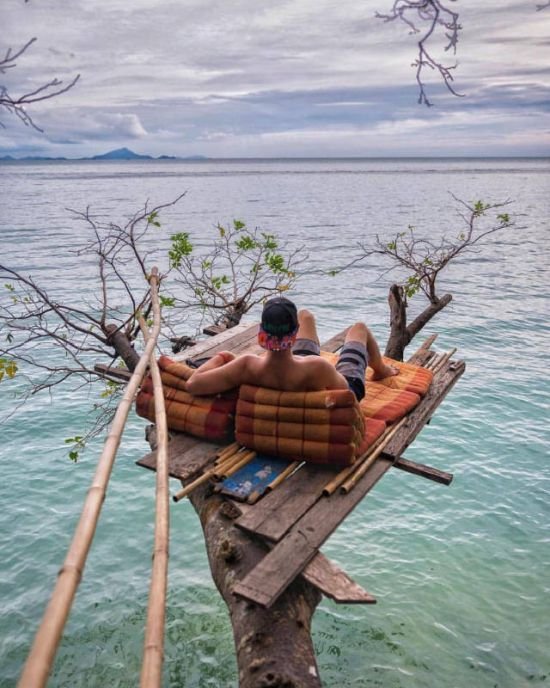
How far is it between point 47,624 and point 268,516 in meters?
2.45

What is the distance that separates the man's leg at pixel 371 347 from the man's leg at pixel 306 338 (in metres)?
0.36

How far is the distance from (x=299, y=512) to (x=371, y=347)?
2.71 m

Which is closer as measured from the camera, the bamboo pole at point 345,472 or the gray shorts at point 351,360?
the bamboo pole at point 345,472

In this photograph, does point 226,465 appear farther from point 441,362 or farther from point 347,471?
point 441,362

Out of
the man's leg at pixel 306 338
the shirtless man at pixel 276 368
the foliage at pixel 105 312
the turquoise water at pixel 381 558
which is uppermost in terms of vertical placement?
the shirtless man at pixel 276 368

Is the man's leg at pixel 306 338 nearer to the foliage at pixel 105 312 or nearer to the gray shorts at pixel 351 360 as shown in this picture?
the gray shorts at pixel 351 360

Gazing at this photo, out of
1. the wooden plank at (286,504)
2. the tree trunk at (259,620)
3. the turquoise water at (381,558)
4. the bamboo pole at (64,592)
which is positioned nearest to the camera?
the bamboo pole at (64,592)

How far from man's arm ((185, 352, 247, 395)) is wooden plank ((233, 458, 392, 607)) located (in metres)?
1.35

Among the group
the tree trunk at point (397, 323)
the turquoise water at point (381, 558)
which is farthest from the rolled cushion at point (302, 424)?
the tree trunk at point (397, 323)

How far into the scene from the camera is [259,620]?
3453mm

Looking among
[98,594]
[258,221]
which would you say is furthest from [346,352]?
[258,221]

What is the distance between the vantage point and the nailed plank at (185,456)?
186 inches

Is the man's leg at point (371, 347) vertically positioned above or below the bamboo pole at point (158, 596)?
below

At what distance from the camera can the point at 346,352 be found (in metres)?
6.17
